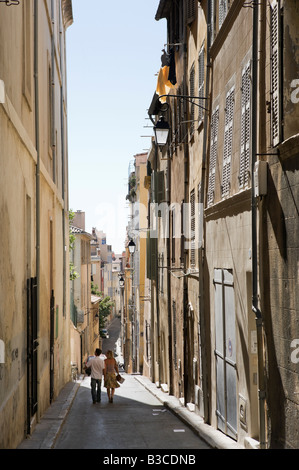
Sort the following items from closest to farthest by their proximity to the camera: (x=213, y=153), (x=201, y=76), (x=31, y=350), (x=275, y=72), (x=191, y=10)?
(x=275, y=72) < (x=31, y=350) < (x=213, y=153) < (x=201, y=76) < (x=191, y=10)

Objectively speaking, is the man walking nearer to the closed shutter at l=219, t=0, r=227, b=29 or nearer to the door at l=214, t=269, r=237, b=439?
the door at l=214, t=269, r=237, b=439

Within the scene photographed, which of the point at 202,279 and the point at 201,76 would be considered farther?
the point at 201,76

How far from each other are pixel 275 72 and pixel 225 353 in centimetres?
540

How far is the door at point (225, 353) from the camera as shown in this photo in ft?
37.3

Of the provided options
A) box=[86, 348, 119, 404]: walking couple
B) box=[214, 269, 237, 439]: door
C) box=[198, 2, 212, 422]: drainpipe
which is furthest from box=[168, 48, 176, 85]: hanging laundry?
box=[214, 269, 237, 439]: door

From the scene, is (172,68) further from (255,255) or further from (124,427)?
(255,255)

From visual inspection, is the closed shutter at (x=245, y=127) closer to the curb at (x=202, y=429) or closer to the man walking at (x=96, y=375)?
the curb at (x=202, y=429)

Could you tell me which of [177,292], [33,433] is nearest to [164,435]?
[33,433]

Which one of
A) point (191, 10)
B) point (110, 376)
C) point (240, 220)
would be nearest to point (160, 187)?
point (191, 10)

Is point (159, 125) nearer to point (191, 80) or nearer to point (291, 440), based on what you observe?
point (191, 80)

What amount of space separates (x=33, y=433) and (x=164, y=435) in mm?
2246

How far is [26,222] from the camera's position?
11617mm

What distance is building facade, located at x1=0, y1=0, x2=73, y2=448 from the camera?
8750 millimetres

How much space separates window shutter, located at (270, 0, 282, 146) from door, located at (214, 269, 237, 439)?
11.8 feet
